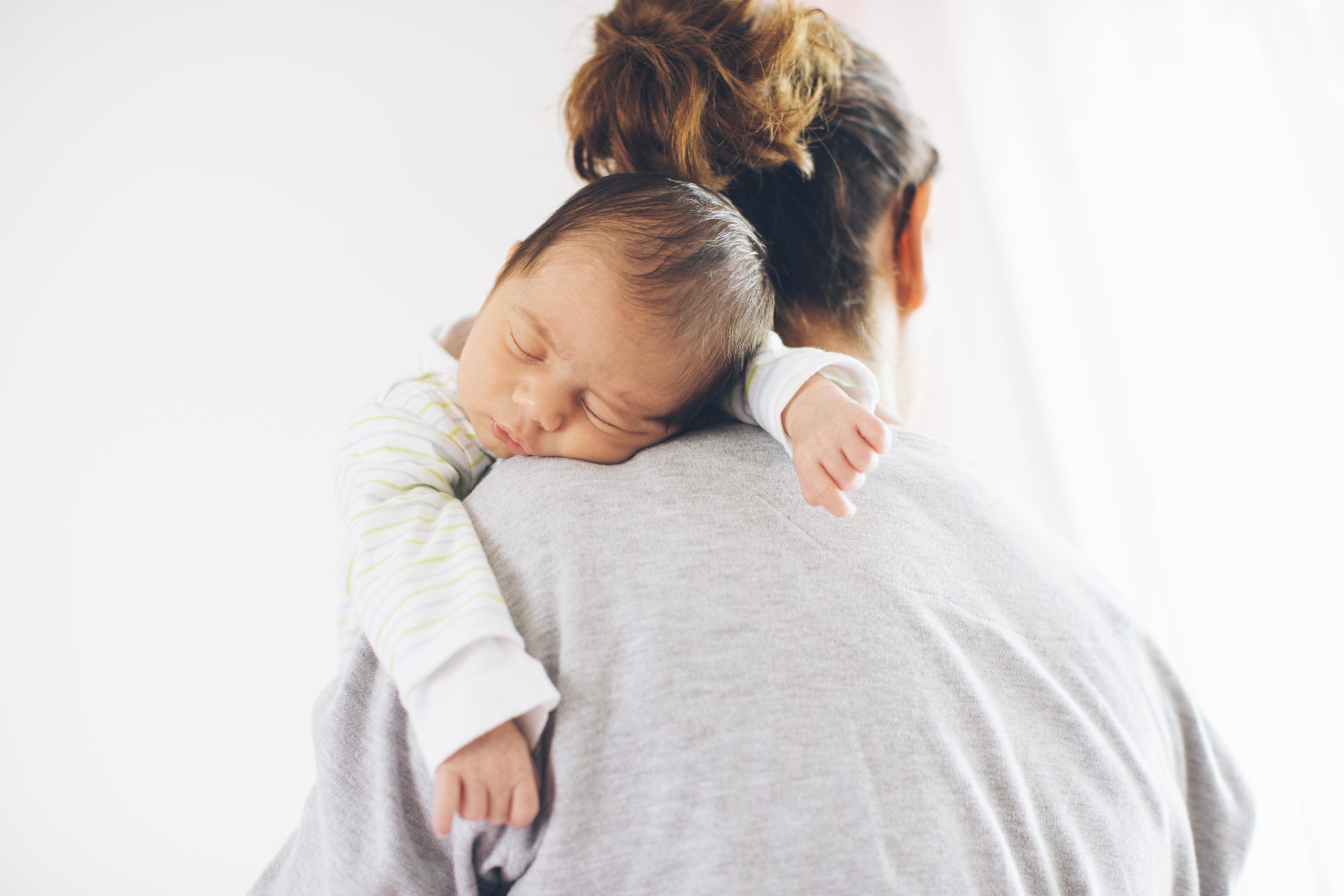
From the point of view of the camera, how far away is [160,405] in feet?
5.24

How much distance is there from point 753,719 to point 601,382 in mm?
382

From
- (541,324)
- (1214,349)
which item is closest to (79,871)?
(541,324)

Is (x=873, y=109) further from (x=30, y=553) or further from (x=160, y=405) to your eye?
(x=30, y=553)

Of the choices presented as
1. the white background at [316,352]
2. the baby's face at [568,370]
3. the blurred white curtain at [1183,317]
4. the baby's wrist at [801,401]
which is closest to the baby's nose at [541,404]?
the baby's face at [568,370]

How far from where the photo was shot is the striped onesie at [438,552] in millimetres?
551

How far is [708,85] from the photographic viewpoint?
91cm

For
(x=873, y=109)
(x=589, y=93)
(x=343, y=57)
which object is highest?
(x=343, y=57)

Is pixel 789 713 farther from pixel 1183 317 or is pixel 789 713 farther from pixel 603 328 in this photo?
pixel 1183 317

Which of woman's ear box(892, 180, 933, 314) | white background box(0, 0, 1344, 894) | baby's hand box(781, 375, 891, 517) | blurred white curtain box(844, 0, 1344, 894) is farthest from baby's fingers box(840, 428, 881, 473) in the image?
white background box(0, 0, 1344, 894)

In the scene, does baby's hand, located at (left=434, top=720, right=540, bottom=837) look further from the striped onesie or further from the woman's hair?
the woman's hair

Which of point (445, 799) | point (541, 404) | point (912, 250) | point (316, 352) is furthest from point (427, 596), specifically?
point (316, 352)

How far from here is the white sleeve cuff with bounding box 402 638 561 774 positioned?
54cm

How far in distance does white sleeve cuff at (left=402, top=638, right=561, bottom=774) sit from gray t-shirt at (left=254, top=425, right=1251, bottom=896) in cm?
2

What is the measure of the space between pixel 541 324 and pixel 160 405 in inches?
45.7
